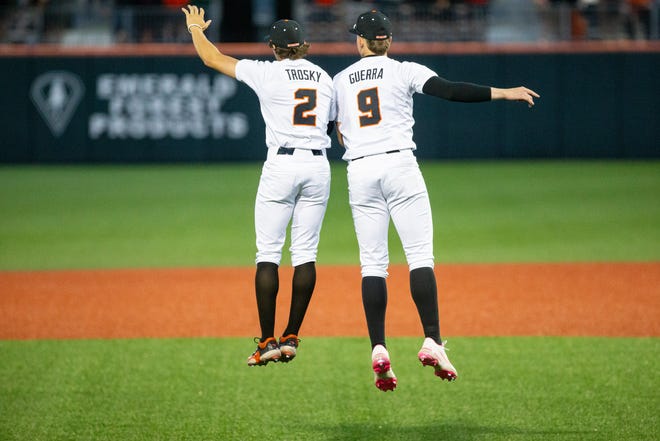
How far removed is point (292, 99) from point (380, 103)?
54 cm

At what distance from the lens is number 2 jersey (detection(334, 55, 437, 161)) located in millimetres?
6016

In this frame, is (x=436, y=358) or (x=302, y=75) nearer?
(x=436, y=358)

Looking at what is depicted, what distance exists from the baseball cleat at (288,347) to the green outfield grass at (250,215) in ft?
23.1

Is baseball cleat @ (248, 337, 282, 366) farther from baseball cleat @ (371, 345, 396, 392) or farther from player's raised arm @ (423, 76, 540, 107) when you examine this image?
player's raised arm @ (423, 76, 540, 107)

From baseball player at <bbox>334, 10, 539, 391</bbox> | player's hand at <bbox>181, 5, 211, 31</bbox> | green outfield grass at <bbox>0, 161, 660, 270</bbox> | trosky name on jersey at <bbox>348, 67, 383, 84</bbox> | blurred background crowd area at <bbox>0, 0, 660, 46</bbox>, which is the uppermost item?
blurred background crowd area at <bbox>0, 0, 660, 46</bbox>

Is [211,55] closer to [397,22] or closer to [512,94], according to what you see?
[512,94]

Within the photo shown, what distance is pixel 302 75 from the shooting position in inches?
244

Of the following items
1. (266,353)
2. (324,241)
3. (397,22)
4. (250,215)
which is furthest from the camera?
(397,22)

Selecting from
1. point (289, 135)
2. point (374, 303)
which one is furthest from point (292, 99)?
point (374, 303)

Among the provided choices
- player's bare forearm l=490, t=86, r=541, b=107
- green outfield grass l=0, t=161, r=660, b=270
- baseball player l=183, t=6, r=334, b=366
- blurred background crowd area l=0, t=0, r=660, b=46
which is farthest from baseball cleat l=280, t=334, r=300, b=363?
blurred background crowd area l=0, t=0, r=660, b=46

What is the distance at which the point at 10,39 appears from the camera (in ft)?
73.5

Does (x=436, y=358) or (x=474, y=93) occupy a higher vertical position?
(x=474, y=93)

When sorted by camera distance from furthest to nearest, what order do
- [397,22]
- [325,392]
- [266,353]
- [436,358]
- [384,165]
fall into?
[397,22]
[325,392]
[266,353]
[384,165]
[436,358]

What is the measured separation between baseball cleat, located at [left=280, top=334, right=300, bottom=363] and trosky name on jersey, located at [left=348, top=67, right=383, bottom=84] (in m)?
1.58
